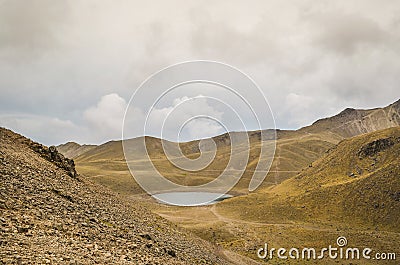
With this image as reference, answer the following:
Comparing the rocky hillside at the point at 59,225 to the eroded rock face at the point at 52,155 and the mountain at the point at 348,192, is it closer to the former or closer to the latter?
the eroded rock face at the point at 52,155

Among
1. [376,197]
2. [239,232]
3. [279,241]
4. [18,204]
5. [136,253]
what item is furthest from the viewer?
[376,197]

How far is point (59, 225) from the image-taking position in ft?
52.9

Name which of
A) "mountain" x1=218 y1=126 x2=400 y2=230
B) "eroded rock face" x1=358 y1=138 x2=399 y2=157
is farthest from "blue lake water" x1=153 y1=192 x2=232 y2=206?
"eroded rock face" x1=358 y1=138 x2=399 y2=157

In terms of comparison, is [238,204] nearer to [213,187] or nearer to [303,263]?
[303,263]

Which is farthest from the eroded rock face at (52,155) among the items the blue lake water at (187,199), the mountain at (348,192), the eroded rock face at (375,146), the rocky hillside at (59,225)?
the eroded rock face at (375,146)

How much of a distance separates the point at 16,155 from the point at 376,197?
79.2 metres

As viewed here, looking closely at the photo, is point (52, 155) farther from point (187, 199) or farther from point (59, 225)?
point (187, 199)

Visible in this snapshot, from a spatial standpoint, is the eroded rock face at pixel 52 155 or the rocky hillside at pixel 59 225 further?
the eroded rock face at pixel 52 155

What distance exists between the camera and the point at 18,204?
634 inches

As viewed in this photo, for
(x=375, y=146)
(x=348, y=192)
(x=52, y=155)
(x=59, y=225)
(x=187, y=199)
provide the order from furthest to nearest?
(x=187, y=199)
(x=375, y=146)
(x=348, y=192)
(x=52, y=155)
(x=59, y=225)

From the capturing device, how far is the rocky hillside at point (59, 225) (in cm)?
1272

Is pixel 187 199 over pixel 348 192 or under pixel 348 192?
under

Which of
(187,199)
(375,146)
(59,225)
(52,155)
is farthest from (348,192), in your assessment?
(59,225)

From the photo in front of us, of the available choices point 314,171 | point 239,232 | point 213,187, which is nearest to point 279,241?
point 239,232
